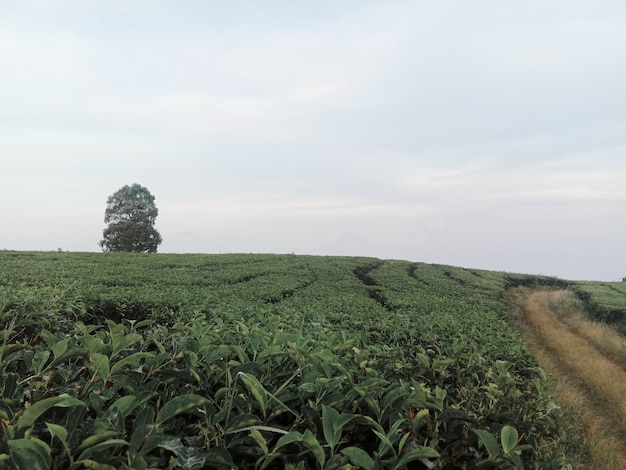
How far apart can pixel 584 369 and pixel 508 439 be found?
34.7 feet

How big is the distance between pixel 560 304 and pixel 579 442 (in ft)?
54.0

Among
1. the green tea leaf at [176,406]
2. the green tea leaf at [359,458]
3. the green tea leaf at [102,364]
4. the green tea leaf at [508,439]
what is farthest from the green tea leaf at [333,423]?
the green tea leaf at [102,364]

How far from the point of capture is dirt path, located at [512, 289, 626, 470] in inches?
218

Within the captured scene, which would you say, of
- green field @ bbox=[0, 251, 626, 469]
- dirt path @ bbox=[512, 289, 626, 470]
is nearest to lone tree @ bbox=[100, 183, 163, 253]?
dirt path @ bbox=[512, 289, 626, 470]

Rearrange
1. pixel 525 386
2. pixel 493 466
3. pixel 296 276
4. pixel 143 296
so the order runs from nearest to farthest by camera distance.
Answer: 1. pixel 493 466
2. pixel 525 386
3. pixel 143 296
4. pixel 296 276

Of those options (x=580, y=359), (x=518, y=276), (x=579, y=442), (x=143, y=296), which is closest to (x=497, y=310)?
(x=580, y=359)

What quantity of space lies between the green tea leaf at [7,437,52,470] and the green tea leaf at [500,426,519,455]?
5.45ft

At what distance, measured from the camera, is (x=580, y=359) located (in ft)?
36.1

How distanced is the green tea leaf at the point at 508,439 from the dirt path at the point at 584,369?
148 inches

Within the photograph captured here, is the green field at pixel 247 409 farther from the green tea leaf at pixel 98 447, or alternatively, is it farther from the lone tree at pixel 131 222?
the lone tree at pixel 131 222

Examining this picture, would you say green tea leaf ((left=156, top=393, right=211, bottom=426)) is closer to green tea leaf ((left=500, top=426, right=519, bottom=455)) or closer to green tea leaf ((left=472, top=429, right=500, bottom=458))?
green tea leaf ((left=472, top=429, right=500, bottom=458))

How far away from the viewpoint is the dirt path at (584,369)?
553cm

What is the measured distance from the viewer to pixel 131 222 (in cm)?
3650

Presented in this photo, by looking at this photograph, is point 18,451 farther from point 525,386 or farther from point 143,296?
point 143,296
